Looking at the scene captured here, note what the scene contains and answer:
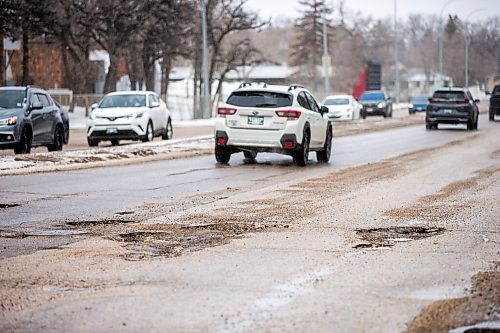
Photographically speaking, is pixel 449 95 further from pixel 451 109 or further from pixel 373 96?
pixel 373 96

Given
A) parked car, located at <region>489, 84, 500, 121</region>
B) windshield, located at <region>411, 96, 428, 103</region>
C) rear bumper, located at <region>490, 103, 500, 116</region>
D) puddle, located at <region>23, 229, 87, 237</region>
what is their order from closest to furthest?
puddle, located at <region>23, 229, 87, 237</region> → parked car, located at <region>489, 84, 500, 121</region> → rear bumper, located at <region>490, 103, 500, 116</region> → windshield, located at <region>411, 96, 428, 103</region>

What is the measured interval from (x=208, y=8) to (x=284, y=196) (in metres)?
53.0

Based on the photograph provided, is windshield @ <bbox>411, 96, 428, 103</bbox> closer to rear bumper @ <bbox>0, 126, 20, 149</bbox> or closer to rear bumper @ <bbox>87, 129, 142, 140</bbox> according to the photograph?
rear bumper @ <bbox>87, 129, 142, 140</bbox>

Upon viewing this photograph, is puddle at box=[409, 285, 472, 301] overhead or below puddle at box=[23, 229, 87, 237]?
overhead

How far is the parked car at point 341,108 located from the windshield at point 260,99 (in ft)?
101

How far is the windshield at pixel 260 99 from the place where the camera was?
20922mm

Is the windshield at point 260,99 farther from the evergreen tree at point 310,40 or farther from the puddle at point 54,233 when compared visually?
the evergreen tree at point 310,40

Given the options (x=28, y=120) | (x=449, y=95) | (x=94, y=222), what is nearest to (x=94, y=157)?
(x=28, y=120)

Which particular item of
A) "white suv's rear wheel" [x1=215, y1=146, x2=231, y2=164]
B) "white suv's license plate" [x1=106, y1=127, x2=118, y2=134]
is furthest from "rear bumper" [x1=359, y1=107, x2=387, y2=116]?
"white suv's rear wheel" [x1=215, y1=146, x2=231, y2=164]

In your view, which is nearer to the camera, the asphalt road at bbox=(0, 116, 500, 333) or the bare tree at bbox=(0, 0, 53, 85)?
the asphalt road at bbox=(0, 116, 500, 333)

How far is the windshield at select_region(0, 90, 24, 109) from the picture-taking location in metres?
23.6

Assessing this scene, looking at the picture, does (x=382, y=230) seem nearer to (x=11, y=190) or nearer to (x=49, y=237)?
(x=49, y=237)

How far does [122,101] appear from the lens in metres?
29.8

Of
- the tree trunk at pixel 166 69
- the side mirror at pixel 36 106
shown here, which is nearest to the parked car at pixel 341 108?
the tree trunk at pixel 166 69
